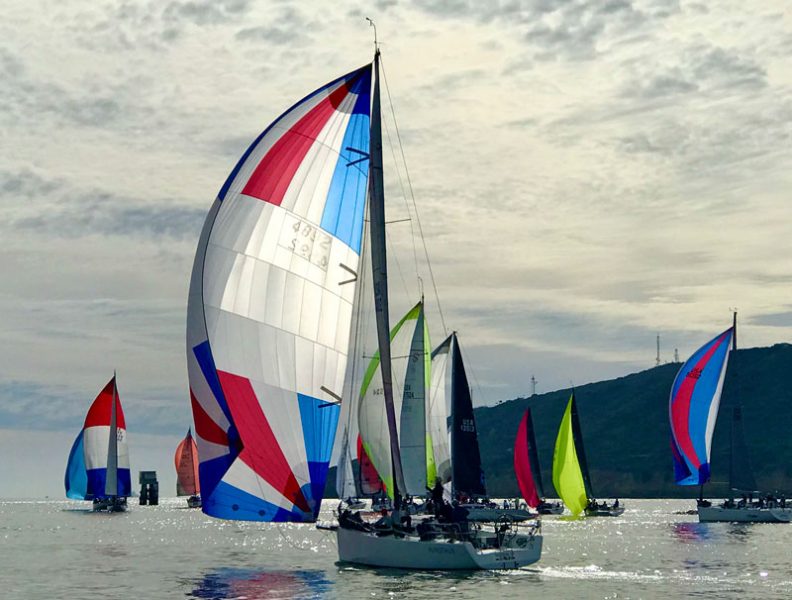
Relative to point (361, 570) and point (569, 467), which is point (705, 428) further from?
point (361, 570)

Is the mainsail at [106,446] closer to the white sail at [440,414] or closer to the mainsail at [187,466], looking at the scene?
the mainsail at [187,466]

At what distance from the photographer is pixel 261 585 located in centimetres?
4531

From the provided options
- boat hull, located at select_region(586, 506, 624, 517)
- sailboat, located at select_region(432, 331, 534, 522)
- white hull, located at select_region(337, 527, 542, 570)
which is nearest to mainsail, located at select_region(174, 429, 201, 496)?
boat hull, located at select_region(586, 506, 624, 517)

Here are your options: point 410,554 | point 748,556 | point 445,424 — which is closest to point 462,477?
point 445,424

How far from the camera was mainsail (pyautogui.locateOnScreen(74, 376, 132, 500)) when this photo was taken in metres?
114

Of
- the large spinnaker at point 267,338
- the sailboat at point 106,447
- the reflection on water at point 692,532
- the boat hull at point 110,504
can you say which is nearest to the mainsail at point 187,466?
the boat hull at point 110,504

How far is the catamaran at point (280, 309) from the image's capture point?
36.9 meters

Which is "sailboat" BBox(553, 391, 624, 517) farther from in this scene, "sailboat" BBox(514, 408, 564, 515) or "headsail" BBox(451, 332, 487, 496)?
"headsail" BBox(451, 332, 487, 496)

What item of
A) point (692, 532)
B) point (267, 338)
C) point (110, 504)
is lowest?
point (692, 532)

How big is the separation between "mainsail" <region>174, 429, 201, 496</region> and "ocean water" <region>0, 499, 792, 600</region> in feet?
206

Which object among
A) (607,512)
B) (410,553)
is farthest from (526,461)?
(410,553)

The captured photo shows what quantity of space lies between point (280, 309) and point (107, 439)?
270 ft

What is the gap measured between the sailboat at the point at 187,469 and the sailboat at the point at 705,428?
71470 millimetres

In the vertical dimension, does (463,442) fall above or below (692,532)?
above
